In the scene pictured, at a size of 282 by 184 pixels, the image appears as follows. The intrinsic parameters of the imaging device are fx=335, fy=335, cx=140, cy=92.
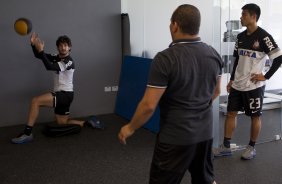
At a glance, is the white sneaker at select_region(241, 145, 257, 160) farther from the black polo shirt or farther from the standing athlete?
the black polo shirt

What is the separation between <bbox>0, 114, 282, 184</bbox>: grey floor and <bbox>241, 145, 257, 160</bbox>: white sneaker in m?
0.06

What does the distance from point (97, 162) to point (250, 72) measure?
5.74 ft

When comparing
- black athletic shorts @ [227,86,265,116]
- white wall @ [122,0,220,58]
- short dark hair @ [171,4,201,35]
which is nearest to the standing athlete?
black athletic shorts @ [227,86,265,116]

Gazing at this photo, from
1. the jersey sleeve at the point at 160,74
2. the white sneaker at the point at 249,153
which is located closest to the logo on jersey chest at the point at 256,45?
the white sneaker at the point at 249,153

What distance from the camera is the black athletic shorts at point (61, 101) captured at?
413 centimetres

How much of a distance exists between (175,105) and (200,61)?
10.5 inches

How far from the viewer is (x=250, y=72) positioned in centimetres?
329

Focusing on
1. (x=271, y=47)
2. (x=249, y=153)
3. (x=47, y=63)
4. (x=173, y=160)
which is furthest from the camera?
(x=47, y=63)

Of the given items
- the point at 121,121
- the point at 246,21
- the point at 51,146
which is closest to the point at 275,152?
the point at 246,21

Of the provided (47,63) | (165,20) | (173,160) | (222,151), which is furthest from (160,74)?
(165,20)

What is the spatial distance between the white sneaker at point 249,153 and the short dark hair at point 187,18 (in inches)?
80.7

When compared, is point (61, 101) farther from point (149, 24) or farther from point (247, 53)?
point (247, 53)

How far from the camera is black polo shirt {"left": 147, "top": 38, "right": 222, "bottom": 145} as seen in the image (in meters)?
1.69

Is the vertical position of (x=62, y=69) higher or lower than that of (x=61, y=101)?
higher
